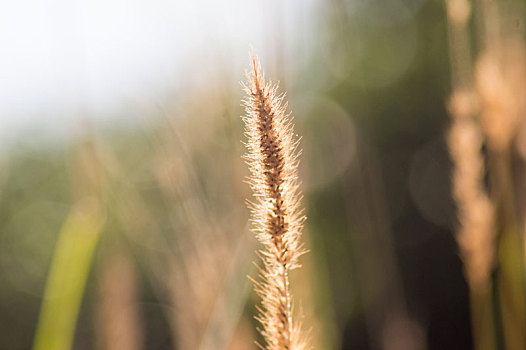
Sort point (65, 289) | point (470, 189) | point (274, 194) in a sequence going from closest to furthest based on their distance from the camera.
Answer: point (274, 194), point (65, 289), point (470, 189)

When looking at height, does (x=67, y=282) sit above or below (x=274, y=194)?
below

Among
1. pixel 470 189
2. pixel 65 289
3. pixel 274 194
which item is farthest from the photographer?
pixel 470 189

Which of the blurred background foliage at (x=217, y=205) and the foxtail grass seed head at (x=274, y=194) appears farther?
the blurred background foliage at (x=217, y=205)

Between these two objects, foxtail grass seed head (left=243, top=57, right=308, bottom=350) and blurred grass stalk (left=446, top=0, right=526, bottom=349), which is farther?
blurred grass stalk (left=446, top=0, right=526, bottom=349)

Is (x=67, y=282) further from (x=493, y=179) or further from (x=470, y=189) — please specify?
(x=493, y=179)

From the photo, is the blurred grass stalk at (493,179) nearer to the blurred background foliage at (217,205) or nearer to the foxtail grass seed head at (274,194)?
the blurred background foliage at (217,205)

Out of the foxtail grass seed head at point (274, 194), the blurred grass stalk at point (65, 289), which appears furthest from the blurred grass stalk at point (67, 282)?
the foxtail grass seed head at point (274, 194)

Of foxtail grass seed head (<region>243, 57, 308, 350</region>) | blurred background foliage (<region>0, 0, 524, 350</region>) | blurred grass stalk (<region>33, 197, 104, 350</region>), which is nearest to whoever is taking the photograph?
foxtail grass seed head (<region>243, 57, 308, 350</region>)

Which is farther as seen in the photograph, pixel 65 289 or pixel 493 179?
pixel 493 179

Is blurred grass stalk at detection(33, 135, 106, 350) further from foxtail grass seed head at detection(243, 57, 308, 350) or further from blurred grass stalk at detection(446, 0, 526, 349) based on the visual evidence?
blurred grass stalk at detection(446, 0, 526, 349)

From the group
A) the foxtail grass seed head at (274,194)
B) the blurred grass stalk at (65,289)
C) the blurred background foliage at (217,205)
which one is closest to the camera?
the foxtail grass seed head at (274,194)

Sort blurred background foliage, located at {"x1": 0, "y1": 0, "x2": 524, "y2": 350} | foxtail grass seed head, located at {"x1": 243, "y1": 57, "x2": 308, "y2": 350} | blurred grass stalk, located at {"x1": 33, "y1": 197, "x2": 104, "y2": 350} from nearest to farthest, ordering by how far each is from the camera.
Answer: foxtail grass seed head, located at {"x1": 243, "y1": 57, "x2": 308, "y2": 350} → blurred grass stalk, located at {"x1": 33, "y1": 197, "x2": 104, "y2": 350} → blurred background foliage, located at {"x1": 0, "y1": 0, "x2": 524, "y2": 350}

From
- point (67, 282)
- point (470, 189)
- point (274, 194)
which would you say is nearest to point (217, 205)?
point (67, 282)

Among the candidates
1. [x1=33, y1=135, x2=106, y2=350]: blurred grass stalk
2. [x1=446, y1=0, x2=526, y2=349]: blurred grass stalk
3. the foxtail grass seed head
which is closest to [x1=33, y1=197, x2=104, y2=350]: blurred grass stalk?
[x1=33, y1=135, x2=106, y2=350]: blurred grass stalk
